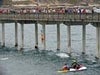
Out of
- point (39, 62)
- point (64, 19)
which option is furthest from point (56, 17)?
point (39, 62)

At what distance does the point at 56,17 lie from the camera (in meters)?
96.9

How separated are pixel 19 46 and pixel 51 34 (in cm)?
4506

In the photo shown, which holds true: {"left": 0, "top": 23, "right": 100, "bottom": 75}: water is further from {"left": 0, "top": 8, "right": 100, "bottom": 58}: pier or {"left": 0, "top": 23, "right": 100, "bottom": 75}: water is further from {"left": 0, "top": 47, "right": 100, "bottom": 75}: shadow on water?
{"left": 0, "top": 8, "right": 100, "bottom": 58}: pier

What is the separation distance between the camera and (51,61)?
89000mm

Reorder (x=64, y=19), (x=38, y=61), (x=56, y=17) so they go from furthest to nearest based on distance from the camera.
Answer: (x=56, y=17)
(x=64, y=19)
(x=38, y=61)

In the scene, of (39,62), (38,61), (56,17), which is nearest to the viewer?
(39,62)

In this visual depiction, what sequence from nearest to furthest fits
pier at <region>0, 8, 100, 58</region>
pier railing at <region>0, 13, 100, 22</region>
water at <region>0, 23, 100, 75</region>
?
water at <region>0, 23, 100, 75</region>
pier at <region>0, 8, 100, 58</region>
pier railing at <region>0, 13, 100, 22</region>

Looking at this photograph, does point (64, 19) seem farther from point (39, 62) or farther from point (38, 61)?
point (39, 62)

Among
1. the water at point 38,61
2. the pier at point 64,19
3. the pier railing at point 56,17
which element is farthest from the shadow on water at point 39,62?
the pier railing at point 56,17

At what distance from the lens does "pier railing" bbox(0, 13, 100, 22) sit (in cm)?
9094

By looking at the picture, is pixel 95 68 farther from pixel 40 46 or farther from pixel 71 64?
pixel 40 46

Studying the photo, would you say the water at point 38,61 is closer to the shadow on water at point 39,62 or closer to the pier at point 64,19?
the shadow on water at point 39,62

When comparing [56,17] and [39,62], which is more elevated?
[56,17]

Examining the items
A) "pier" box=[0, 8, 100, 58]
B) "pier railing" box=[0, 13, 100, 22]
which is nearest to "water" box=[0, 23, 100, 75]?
"pier" box=[0, 8, 100, 58]
